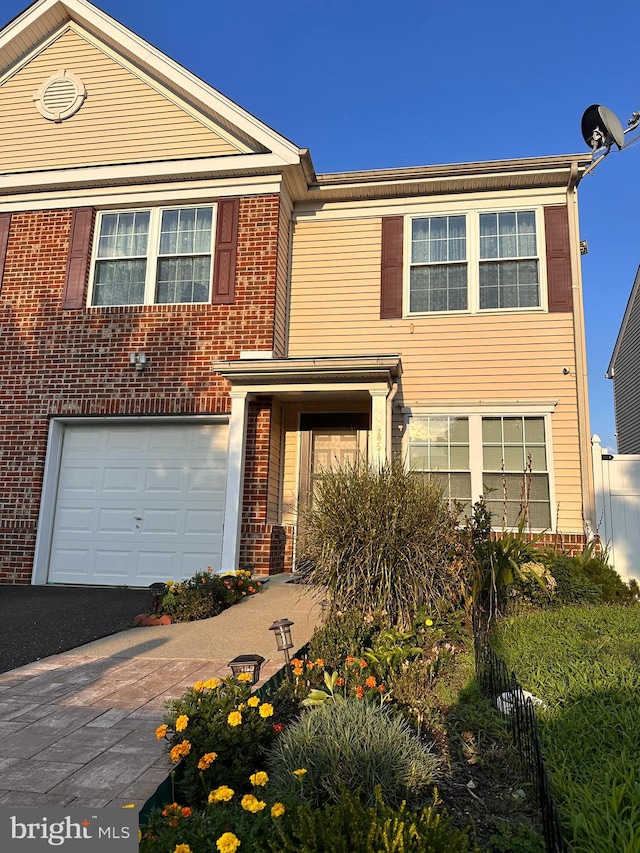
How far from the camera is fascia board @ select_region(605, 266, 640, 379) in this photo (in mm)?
16250

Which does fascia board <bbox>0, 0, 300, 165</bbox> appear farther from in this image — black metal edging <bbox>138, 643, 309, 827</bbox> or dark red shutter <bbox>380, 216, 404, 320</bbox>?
black metal edging <bbox>138, 643, 309, 827</bbox>

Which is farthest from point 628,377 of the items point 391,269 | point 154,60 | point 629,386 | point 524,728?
point 524,728

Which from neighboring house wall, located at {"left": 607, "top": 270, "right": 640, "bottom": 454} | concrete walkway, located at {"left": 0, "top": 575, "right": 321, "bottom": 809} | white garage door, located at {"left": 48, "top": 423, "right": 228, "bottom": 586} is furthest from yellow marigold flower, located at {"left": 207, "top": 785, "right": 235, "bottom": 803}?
neighboring house wall, located at {"left": 607, "top": 270, "right": 640, "bottom": 454}

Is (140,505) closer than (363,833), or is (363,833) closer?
(363,833)

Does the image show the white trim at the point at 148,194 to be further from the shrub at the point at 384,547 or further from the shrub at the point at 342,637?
the shrub at the point at 342,637

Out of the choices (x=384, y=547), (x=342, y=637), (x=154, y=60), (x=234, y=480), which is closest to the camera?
(x=342, y=637)

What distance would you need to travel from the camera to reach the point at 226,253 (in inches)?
350

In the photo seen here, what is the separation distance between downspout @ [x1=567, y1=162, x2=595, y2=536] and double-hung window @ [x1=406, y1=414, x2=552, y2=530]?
1.56 ft

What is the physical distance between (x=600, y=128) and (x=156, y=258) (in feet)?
22.2

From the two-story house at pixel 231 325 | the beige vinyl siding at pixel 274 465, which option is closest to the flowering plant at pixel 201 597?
the two-story house at pixel 231 325

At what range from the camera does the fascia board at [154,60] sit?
8789 mm

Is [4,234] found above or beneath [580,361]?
above

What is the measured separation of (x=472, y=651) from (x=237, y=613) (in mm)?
2594

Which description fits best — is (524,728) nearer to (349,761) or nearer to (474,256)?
(349,761)
